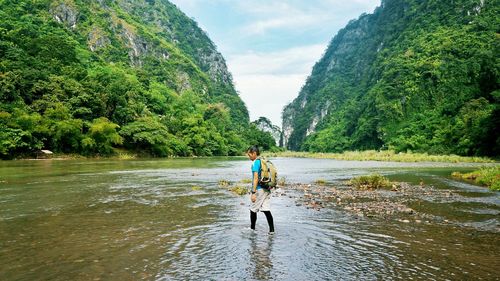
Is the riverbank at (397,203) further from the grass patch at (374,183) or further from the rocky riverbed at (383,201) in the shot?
the grass patch at (374,183)

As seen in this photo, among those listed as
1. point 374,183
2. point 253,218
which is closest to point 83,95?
point 374,183

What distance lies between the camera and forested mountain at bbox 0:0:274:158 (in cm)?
5662

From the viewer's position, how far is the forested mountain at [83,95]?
186 ft

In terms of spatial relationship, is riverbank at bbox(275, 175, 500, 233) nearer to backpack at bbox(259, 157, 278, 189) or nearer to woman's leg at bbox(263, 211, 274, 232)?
woman's leg at bbox(263, 211, 274, 232)

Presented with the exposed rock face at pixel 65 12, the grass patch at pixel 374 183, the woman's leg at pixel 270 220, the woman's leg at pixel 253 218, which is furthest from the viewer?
the exposed rock face at pixel 65 12

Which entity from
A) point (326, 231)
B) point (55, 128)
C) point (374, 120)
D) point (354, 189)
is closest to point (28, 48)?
point (55, 128)

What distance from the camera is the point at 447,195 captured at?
57.9 feet

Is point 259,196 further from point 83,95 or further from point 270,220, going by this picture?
point 83,95

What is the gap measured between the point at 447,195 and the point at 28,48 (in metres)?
85.7

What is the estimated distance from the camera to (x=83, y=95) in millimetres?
65812

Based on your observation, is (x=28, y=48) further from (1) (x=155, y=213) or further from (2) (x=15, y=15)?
(1) (x=155, y=213)

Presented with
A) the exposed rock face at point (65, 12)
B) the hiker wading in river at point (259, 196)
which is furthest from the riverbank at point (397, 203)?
the exposed rock face at point (65, 12)

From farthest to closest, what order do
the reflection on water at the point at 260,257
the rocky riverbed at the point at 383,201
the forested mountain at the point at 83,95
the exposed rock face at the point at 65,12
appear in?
the exposed rock face at the point at 65,12, the forested mountain at the point at 83,95, the rocky riverbed at the point at 383,201, the reflection on water at the point at 260,257

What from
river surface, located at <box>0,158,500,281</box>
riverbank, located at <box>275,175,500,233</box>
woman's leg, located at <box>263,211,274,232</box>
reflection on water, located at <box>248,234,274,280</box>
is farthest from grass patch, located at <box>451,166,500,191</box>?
reflection on water, located at <box>248,234,274,280</box>
